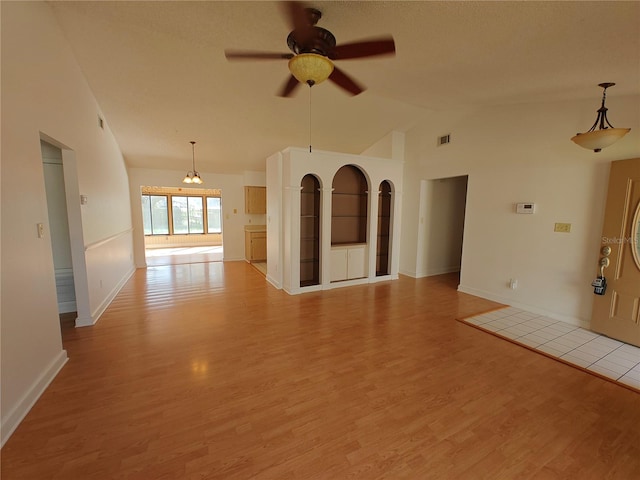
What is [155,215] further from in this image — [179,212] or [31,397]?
[31,397]

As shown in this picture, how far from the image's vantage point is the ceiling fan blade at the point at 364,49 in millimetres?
1897

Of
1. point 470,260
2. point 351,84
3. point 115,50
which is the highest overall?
point 115,50

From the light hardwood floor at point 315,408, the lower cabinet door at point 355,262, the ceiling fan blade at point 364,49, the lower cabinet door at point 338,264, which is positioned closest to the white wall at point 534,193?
the light hardwood floor at point 315,408

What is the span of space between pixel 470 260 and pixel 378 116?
3.04m

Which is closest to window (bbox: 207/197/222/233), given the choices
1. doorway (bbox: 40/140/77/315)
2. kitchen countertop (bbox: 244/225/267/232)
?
kitchen countertop (bbox: 244/225/267/232)

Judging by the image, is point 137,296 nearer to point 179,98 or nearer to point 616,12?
point 179,98

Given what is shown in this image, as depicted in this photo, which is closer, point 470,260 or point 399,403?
point 399,403

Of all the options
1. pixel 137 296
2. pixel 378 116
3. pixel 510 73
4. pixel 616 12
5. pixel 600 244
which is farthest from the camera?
pixel 378 116

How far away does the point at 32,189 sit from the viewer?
6.78ft

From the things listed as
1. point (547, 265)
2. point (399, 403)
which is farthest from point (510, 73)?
point (399, 403)

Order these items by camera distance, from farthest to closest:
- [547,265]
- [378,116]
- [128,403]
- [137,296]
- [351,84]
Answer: [378,116] → [137,296] → [547,265] → [351,84] → [128,403]

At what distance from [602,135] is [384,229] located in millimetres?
3453

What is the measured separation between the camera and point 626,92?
9.28 ft

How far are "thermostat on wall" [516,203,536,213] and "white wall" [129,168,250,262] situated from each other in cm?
607
